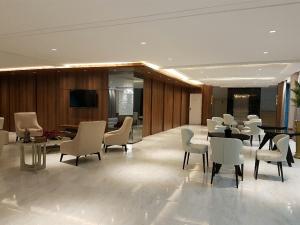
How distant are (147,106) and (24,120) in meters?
4.80

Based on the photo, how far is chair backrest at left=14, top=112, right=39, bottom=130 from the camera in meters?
8.91

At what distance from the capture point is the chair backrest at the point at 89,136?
5895 millimetres

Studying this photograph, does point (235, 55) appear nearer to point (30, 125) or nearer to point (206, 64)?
point (206, 64)

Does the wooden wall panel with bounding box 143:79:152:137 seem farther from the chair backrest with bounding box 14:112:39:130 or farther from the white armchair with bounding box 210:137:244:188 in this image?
the white armchair with bounding box 210:137:244:188

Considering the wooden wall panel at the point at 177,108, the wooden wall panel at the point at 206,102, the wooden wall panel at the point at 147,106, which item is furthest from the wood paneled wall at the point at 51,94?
the wooden wall panel at the point at 206,102

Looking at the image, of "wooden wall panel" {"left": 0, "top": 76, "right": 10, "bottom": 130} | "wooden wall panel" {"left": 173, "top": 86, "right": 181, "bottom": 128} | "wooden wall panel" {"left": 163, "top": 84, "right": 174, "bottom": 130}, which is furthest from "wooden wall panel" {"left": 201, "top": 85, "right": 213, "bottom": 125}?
"wooden wall panel" {"left": 0, "top": 76, "right": 10, "bottom": 130}

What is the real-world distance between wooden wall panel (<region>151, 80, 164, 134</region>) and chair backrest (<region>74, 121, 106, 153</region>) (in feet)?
17.4

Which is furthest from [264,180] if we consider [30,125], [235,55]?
[30,125]

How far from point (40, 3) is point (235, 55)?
15.8 feet

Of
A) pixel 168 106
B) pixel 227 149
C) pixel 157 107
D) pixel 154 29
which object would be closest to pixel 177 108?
pixel 168 106

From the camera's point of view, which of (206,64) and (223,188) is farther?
(206,64)

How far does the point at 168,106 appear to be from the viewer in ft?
45.5

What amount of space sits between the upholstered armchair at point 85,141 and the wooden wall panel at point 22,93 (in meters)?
5.94

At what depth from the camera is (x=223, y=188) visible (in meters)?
4.56
